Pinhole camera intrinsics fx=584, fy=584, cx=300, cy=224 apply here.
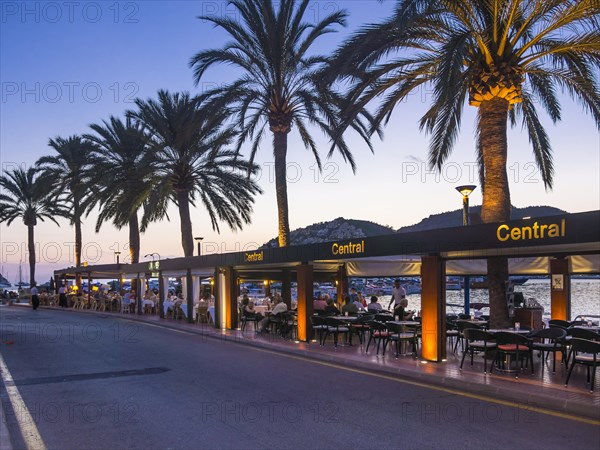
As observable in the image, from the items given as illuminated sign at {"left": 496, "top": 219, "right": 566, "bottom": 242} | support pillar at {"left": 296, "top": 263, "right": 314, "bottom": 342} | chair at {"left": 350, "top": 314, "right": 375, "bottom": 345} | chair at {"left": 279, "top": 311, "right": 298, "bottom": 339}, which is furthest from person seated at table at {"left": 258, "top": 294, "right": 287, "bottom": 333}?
illuminated sign at {"left": 496, "top": 219, "right": 566, "bottom": 242}

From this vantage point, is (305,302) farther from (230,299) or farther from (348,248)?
(230,299)

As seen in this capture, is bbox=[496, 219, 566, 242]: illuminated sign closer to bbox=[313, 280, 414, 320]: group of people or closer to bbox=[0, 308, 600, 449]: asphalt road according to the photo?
bbox=[0, 308, 600, 449]: asphalt road

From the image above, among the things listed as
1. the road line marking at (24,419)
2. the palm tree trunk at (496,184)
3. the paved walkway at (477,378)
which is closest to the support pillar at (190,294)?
the paved walkway at (477,378)

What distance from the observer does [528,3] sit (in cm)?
1321

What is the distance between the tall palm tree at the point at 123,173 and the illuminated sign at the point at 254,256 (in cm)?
772

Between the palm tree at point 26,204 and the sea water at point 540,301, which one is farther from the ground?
the palm tree at point 26,204

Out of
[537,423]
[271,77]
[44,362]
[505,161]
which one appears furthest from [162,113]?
[537,423]

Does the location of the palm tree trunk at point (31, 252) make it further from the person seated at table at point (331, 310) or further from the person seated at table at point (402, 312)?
the person seated at table at point (402, 312)

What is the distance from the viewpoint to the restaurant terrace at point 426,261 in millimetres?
10414

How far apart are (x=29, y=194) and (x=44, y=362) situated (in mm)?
40389

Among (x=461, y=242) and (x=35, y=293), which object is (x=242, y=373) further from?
(x=35, y=293)

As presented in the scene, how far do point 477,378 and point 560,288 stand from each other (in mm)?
6579

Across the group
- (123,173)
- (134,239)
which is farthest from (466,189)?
(134,239)

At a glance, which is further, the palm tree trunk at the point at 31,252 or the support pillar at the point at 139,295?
the palm tree trunk at the point at 31,252
